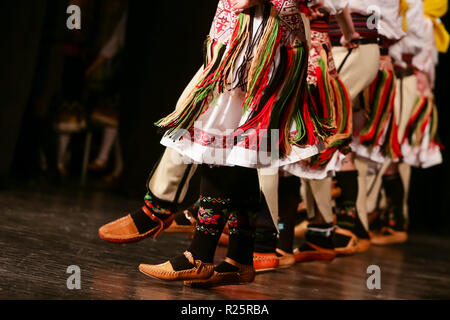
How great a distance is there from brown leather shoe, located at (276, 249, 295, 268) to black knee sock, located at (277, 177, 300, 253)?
1.0 inches

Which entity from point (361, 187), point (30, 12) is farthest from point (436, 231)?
point (30, 12)

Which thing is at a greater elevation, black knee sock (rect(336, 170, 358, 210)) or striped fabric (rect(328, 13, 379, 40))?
striped fabric (rect(328, 13, 379, 40))

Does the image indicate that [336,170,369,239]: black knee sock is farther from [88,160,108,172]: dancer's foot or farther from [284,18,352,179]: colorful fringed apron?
[88,160,108,172]: dancer's foot

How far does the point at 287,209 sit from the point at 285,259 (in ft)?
0.66

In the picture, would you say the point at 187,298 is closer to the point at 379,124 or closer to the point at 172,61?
the point at 379,124

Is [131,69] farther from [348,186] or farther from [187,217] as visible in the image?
[187,217]

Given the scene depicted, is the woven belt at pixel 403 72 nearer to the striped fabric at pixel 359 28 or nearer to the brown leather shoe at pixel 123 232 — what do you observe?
the striped fabric at pixel 359 28

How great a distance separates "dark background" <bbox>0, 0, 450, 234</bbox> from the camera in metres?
3.81

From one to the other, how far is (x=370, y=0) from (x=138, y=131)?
197 centimetres

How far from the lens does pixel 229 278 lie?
2.10 metres

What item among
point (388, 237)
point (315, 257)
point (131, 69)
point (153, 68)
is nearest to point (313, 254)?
point (315, 257)

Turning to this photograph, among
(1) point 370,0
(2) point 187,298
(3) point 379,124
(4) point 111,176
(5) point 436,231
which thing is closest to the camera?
(2) point 187,298

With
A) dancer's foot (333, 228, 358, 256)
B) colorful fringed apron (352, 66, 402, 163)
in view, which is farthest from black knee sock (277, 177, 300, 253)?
colorful fringed apron (352, 66, 402, 163)

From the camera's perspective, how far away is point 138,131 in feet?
15.1
